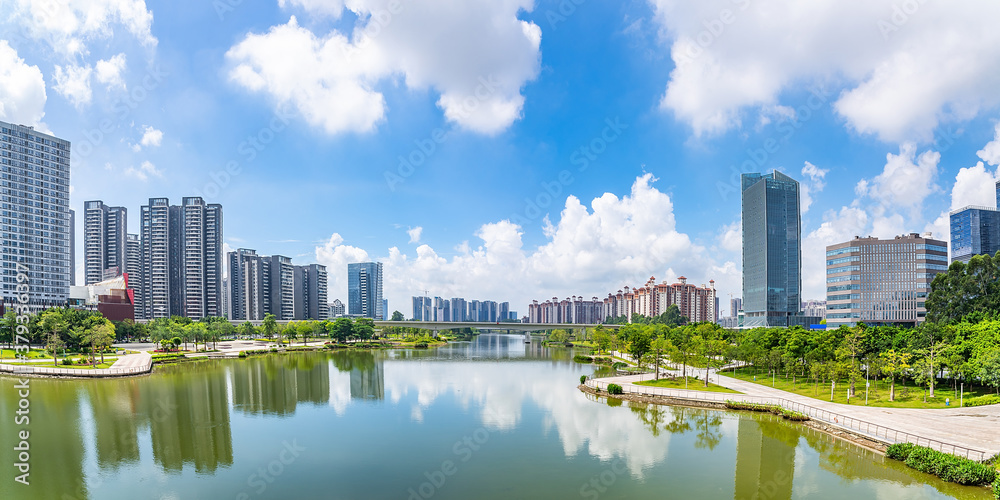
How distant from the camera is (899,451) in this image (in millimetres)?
21594

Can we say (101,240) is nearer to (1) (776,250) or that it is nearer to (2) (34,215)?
(2) (34,215)

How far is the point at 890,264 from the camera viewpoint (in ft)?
264

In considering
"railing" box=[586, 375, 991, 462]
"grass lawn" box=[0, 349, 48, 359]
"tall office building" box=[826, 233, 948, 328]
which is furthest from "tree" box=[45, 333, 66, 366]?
"tall office building" box=[826, 233, 948, 328]

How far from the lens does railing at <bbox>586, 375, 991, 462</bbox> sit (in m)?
20.9

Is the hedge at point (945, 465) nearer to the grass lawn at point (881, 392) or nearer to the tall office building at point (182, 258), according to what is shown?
the grass lawn at point (881, 392)

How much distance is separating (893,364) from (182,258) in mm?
131719

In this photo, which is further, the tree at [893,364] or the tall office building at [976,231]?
the tall office building at [976,231]

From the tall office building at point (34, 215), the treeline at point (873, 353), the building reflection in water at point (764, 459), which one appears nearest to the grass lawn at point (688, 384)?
the treeline at point (873, 353)

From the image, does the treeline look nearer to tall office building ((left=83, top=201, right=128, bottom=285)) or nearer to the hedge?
the hedge

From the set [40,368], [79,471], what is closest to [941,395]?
[79,471]

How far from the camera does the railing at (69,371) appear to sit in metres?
44.3

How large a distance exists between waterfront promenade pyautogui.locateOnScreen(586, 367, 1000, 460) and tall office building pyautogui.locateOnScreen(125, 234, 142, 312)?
431 feet

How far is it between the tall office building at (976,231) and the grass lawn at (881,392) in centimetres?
9507

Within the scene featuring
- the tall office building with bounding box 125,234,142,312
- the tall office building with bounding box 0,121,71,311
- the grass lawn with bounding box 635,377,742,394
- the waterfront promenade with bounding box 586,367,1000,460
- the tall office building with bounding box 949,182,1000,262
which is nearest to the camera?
the waterfront promenade with bounding box 586,367,1000,460
